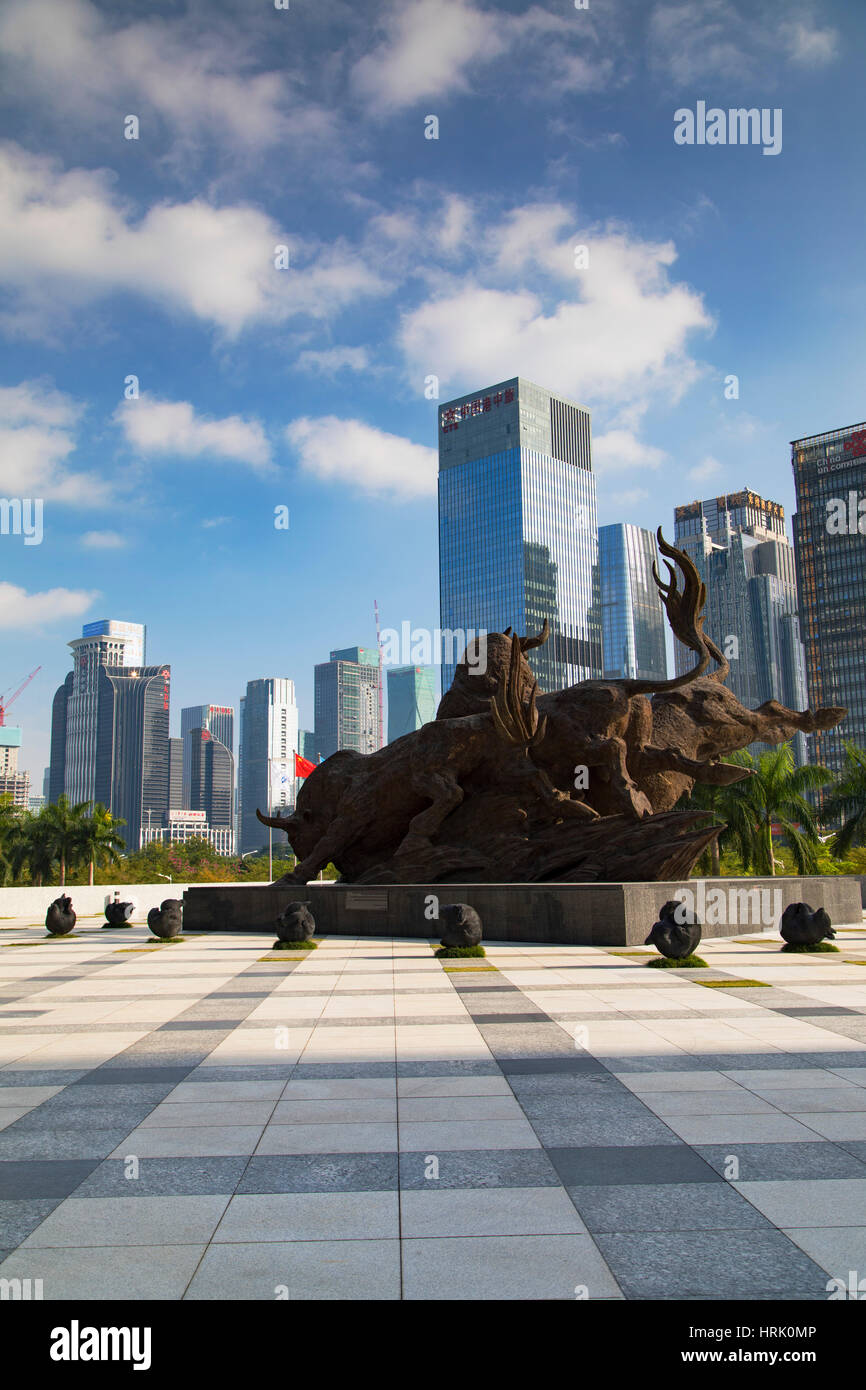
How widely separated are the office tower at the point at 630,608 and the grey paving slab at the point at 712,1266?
168 meters

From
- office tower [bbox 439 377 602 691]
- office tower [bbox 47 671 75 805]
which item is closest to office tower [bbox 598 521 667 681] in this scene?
office tower [bbox 439 377 602 691]

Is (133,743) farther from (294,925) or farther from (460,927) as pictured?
(460,927)

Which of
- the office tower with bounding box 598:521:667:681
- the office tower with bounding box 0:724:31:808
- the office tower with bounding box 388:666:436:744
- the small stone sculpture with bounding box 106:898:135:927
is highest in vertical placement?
the office tower with bounding box 598:521:667:681

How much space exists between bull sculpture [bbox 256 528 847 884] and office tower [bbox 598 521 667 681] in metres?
150

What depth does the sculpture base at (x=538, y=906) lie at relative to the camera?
18.0 m

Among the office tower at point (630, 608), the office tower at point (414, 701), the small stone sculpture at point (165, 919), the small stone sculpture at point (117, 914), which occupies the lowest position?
the small stone sculpture at point (117, 914)

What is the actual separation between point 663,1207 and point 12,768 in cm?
19136

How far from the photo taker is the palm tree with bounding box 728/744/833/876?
107ft

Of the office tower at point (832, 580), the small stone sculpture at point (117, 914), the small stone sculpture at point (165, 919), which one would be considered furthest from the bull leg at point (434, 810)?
the office tower at point (832, 580)

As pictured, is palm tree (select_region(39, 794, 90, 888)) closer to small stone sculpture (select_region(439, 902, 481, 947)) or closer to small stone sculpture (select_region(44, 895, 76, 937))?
small stone sculpture (select_region(44, 895, 76, 937))

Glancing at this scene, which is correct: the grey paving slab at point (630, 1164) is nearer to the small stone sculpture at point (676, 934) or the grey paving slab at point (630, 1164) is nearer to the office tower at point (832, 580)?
the small stone sculpture at point (676, 934)

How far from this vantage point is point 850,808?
110 feet

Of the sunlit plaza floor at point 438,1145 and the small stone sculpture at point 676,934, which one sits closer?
the sunlit plaza floor at point 438,1145

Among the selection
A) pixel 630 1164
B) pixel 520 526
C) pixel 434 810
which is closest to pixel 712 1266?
pixel 630 1164
